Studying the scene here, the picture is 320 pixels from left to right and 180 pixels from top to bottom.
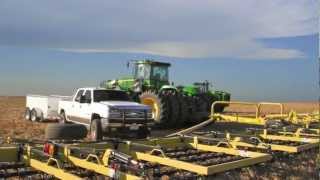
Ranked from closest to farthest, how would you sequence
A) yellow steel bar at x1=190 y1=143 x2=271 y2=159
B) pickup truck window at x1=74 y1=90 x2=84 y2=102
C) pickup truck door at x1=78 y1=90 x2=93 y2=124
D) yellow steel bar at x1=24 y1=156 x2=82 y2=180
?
yellow steel bar at x1=24 y1=156 x2=82 y2=180, yellow steel bar at x1=190 y1=143 x2=271 y2=159, pickup truck door at x1=78 y1=90 x2=93 y2=124, pickup truck window at x1=74 y1=90 x2=84 y2=102

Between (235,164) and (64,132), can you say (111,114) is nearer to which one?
(64,132)

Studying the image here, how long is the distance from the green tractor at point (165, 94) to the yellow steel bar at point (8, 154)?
954 cm

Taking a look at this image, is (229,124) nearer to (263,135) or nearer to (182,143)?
(263,135)

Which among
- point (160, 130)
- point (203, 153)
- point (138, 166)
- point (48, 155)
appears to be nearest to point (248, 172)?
point (203, 153)

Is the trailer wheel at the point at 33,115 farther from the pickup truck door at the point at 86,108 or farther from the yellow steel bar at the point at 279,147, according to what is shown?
the yellow steel bar at the point at 279,147

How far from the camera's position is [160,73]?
57.4 feet

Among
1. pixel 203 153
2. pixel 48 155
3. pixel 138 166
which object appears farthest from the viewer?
pixel 203 153

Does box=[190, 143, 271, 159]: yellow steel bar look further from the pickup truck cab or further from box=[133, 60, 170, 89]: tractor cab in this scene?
box=[133, 60, 170, 89]: tractor cab

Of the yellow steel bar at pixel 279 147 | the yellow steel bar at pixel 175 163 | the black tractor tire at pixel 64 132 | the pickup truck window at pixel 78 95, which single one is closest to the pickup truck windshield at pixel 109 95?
the pickup truck window at pixel 78 95

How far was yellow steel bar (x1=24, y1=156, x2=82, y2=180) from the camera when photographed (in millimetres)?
4459

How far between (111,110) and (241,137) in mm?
4931

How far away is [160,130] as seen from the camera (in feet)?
50.6

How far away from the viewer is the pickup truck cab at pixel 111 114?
1220 cm

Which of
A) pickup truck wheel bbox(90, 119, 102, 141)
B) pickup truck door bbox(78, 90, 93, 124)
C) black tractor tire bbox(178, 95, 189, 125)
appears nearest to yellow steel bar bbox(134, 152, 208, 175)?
pickup truck wheel bbox(90, 119, 102, 141)
